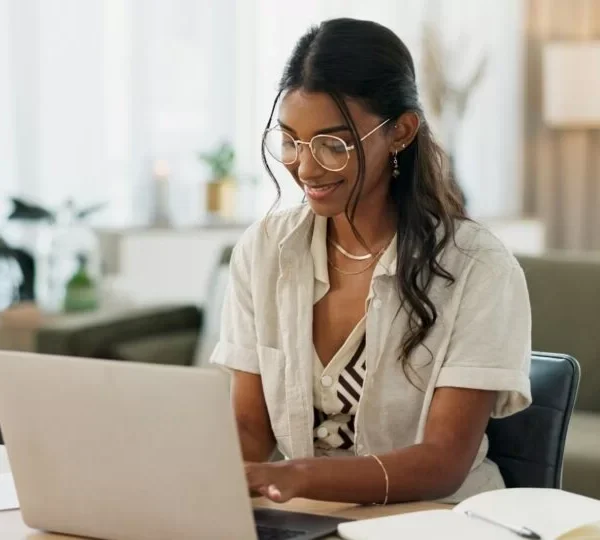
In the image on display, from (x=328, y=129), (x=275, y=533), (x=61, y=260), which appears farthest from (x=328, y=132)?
(x=61, y=260)

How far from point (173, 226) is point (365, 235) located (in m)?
2.59

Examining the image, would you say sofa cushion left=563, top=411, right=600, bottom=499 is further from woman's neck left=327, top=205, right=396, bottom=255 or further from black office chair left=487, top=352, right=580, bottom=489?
woman's neck left=327, top=205, right=396, bottom=255

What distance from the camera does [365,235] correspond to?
1724mm

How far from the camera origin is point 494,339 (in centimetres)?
157

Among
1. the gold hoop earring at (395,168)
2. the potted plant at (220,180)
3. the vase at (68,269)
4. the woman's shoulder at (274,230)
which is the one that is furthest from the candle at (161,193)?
the gold hoop earring at (395,168)

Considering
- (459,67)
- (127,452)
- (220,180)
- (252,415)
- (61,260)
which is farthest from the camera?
(459,67)

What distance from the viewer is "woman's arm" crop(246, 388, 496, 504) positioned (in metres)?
1.34

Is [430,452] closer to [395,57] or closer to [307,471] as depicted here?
[307,471]

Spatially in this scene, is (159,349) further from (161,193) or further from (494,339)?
(494,339)

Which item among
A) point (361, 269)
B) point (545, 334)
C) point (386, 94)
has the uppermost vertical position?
point (386, 94)

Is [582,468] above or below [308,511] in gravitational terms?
below

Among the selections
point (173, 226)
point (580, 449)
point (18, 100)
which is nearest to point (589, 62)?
point (173, 226)

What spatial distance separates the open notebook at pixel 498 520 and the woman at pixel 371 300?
6.9 inches

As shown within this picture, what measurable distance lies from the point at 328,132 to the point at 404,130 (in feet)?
0.47
